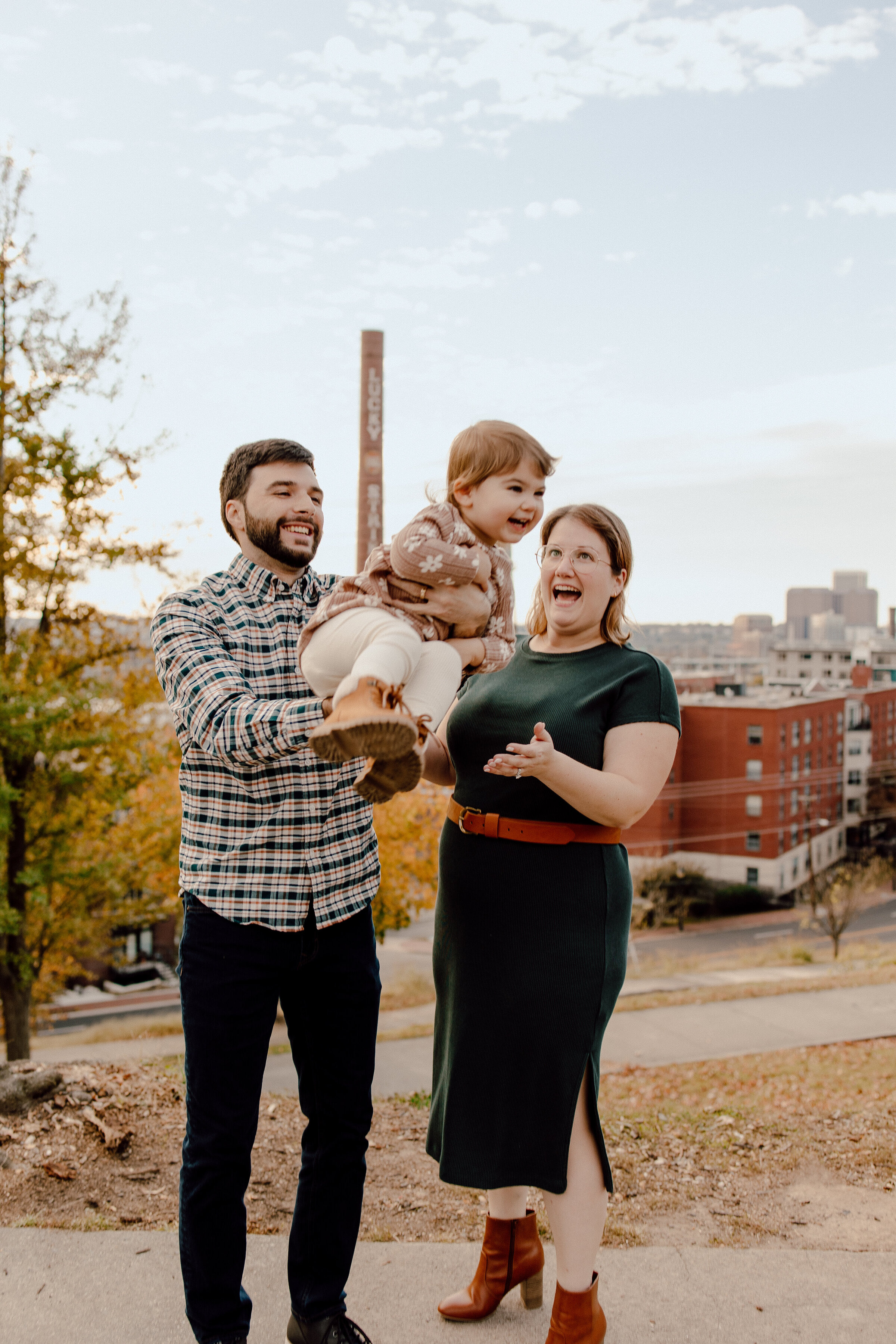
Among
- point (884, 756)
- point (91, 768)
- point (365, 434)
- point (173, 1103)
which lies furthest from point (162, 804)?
point (884, 756)

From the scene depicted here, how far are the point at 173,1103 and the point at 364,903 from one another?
251 centimetres

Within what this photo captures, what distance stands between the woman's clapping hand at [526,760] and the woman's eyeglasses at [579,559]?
0.50 metres

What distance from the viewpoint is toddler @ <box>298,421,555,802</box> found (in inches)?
71.7

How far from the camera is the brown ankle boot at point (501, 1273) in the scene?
2.62 meters

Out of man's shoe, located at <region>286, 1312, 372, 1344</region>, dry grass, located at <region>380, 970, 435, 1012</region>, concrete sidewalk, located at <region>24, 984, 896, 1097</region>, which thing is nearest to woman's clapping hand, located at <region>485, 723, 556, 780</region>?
man's shoe, located at <region>286, 1312, 372, 1344</region>

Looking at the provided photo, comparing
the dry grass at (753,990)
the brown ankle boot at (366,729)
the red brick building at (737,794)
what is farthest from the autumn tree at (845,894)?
the brown ankle boot at (366,729)

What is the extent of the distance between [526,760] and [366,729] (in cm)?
54

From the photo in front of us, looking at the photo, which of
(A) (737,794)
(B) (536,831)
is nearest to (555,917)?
(B) (536,831)

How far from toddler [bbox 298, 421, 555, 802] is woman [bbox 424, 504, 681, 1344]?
0.69 feet

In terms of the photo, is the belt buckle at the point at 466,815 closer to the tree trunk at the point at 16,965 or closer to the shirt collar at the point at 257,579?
the shirt collar at the point at 257,579

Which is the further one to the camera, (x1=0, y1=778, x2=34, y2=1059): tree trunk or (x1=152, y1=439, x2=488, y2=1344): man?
(x1=0, y1=778, x2=34, y2=1059): tree trunk

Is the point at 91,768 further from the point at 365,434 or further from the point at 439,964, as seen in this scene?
the point at 365,434

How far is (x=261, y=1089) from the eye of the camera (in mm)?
2363

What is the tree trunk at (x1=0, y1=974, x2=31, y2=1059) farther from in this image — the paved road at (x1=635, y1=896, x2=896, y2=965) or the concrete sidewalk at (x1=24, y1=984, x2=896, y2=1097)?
the paved road at (x1=635, y1=896, x2=896, y2=965)
